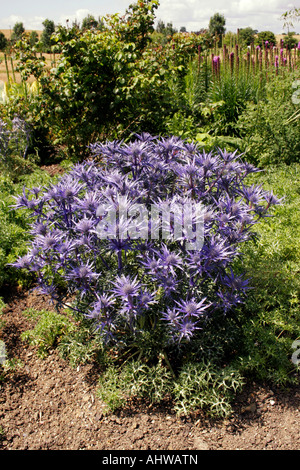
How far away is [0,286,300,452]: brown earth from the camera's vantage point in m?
2.12

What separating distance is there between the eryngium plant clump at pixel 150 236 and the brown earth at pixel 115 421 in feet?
1.47

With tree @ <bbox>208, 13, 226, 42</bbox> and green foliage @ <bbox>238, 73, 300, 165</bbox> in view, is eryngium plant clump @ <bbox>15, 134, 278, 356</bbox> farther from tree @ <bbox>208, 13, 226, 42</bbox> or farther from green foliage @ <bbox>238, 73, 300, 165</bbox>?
tree @ <bbox>208, 13, 226, 42</bbox>

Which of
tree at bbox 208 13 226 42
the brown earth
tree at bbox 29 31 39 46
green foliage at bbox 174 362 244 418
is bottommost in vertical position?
the brown earth

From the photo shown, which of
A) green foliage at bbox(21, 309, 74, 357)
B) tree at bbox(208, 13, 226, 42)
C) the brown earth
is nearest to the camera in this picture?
the brown earth

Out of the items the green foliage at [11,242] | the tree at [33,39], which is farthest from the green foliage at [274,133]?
the tree at [33,39]

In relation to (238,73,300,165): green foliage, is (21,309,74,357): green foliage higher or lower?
lower

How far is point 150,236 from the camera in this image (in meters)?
2.12

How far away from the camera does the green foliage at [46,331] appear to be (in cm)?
270

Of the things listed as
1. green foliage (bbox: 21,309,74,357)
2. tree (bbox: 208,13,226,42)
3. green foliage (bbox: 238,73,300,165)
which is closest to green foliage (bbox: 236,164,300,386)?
green foliage (bbox: 21,309,74,357)

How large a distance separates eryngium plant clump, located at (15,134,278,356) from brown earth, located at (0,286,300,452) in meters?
0.45

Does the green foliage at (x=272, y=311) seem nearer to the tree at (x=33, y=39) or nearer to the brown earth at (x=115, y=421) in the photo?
the brown earth at (x=115, y=421)

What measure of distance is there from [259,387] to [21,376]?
157 cm

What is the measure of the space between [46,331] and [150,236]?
118 cm

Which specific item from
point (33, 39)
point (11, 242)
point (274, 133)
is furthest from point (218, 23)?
point (11, 242)
